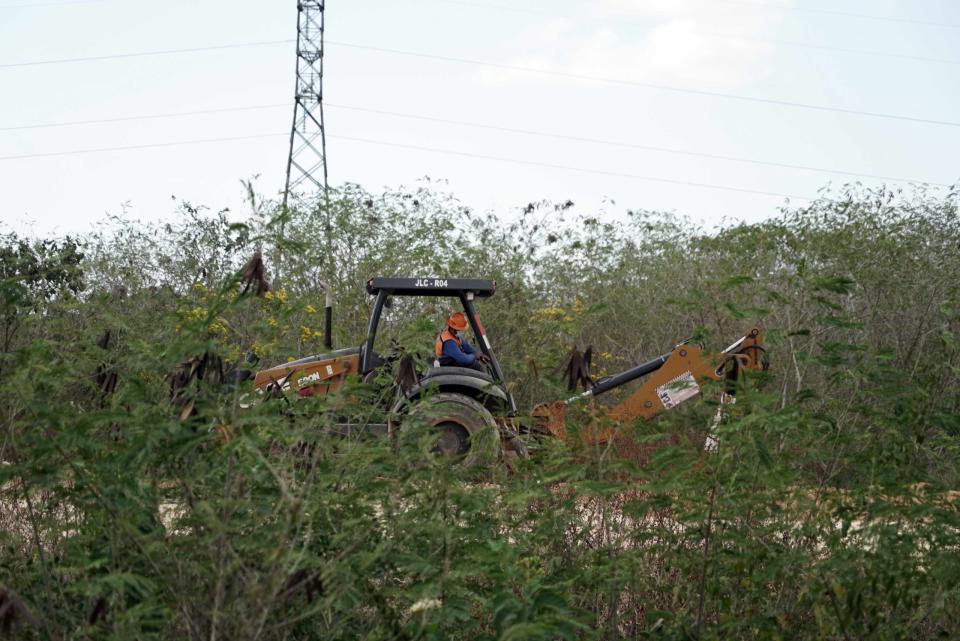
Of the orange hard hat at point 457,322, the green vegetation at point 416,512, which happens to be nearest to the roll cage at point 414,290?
the orange hard hat at point 457,322

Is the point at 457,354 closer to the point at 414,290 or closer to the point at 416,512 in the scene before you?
the point at 414,290

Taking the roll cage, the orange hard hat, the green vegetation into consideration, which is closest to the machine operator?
the orange hard hat

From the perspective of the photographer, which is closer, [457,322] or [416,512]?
[416,512]

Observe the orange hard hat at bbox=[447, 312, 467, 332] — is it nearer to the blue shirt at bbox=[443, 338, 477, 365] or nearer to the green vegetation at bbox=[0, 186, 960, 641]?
the blue shirt at bbox=[443, 338, 477, 365]

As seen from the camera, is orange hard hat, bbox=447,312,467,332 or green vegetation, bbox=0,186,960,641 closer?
green vegetation, bbox=0,186,960,641

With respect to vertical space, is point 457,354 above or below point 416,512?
above

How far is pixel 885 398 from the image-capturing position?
183 inches

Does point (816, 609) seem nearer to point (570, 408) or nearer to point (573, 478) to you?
point (573, 478)

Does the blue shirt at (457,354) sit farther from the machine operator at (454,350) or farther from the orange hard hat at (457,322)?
the orange hard hat at (457,322)

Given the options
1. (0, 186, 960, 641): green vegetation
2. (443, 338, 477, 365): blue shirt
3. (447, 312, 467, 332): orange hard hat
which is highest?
(447, 312, 467, 332): orange hard hat

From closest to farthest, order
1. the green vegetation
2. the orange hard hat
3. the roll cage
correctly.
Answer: the green vegetation
the roll cage
the orange hard hat

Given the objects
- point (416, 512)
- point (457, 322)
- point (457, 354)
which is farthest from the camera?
point (457, 322)

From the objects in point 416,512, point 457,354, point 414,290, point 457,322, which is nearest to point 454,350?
point 457,354

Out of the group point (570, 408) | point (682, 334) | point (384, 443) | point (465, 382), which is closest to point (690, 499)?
point (570, 408)
